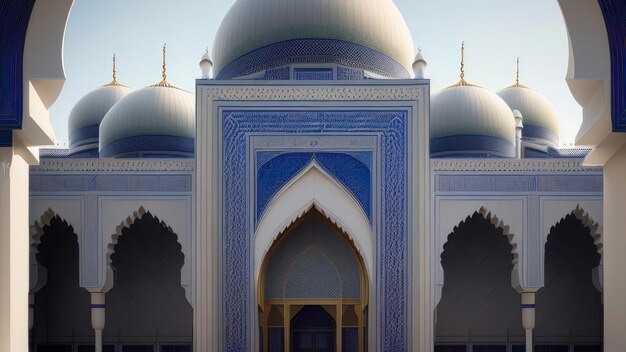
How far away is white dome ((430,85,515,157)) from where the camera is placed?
9.31 m

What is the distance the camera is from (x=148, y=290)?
29.3 ft

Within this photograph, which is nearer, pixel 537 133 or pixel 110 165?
pixel 110 165

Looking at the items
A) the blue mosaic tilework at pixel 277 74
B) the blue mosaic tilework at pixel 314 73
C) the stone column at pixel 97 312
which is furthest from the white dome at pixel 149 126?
the stone column at pixel 97 312

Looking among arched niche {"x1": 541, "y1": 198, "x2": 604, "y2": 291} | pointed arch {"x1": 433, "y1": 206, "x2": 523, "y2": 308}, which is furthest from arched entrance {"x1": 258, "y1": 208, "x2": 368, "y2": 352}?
arched niche {"x1": 541, "y1": 198, "x2": 604, "y2": 291}

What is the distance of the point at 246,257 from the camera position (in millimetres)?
7496

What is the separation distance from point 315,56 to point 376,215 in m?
2.10

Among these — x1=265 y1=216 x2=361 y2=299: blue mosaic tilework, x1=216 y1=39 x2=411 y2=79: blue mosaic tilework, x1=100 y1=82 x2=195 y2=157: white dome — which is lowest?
x1=265 y1=216 x2=361 y2=299: blue mosaic tilework

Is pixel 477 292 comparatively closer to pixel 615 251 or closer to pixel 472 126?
pixel 472 126

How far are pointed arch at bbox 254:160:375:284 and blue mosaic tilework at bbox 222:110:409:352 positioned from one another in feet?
0.44

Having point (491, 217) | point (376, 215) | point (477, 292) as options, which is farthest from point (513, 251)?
point (376, 215)

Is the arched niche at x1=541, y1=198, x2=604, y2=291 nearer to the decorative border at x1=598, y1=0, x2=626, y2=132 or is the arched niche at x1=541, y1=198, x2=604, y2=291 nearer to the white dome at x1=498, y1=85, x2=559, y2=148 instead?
the white dome at x1=498, y1=85, x2=559, y2=148

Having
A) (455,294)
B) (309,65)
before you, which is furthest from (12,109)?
(455,294)

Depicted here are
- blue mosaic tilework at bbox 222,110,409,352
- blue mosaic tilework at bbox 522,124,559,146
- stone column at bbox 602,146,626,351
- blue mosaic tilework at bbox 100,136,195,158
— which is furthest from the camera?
blue mosaic tilework at bbox 522,124,559,146

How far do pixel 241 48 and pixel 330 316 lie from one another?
3.38 metres
